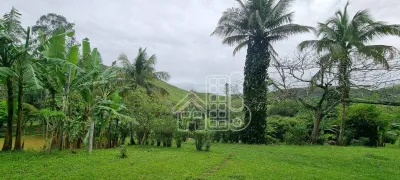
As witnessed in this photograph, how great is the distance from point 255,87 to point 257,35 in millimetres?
3471

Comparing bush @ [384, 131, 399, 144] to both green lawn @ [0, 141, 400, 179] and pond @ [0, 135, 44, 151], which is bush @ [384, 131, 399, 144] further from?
pond @ [0, 135, 44, 151]

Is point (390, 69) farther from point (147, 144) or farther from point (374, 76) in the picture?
point (147, 144)

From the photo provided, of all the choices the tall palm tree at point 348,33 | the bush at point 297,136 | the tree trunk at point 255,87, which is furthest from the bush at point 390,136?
the tree trunk at point 255,87

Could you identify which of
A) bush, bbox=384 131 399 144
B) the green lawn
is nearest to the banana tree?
the green lawn

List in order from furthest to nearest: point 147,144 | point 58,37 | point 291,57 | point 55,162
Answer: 1. point 147,144
2. point 291,57
3. point 58,37
4. point 55,162

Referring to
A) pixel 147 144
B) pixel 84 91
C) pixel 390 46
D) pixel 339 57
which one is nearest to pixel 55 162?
pixel 84 91

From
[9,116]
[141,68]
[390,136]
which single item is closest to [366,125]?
[390,136]

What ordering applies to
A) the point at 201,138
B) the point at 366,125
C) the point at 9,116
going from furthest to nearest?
the point at 366,125 < the point at 201,138 < the point at 9,116

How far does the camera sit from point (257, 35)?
59.9 feet

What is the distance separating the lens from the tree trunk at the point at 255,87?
1786 centimetres

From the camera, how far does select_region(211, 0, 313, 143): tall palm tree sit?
17562mm

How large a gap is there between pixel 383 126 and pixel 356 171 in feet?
39.6

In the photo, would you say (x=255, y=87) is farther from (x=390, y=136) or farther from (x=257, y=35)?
(x=390, y=136)

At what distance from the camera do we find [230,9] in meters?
18.6
